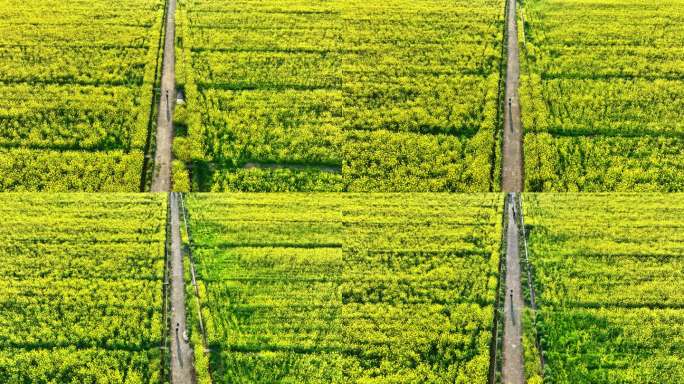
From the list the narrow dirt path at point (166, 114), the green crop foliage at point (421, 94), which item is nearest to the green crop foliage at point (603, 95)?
the green crop foliage at point (421, 94)

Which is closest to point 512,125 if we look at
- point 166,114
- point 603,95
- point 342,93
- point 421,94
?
point 421,94

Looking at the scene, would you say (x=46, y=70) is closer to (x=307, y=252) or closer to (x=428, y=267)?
(x=307, y=252)

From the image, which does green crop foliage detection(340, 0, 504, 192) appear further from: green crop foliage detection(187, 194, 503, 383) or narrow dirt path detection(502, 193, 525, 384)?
narrow dirt path detection(502, 193, 525, 384)

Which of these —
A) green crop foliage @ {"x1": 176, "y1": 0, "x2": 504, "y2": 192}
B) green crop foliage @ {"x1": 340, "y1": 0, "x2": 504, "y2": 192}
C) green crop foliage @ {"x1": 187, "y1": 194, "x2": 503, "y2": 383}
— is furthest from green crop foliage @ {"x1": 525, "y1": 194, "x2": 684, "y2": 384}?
green crop foliage @ {"x1": 176, "y1": 0, "x2": 504, "y2": 192}

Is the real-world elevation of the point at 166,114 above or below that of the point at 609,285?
above

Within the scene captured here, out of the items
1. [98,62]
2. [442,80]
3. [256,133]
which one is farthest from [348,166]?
[98,62]

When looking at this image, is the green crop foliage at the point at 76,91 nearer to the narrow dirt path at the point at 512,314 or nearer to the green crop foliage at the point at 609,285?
the narrow dirt path at the point at 512,314

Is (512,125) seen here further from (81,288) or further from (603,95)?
(81,288)
